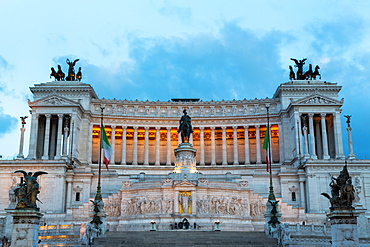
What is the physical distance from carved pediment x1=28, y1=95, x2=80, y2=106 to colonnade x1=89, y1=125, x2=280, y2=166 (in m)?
7.22

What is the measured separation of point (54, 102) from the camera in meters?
82.9

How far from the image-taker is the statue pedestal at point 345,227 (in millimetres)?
29312

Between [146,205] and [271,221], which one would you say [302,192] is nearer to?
[146,205]

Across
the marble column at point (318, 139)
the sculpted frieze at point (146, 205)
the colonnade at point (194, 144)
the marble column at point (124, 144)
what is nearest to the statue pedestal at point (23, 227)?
the sculpted frieze at point (146, 205)

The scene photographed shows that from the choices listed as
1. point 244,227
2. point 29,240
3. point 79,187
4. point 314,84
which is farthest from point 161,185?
point 314,84

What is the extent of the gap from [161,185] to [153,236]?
17883mm

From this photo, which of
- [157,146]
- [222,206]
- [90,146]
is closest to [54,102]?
[90,146]

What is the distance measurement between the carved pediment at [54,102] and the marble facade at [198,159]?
6.7 inches

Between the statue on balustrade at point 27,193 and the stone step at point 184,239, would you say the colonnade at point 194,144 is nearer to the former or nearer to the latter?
the stone step at point 184,239

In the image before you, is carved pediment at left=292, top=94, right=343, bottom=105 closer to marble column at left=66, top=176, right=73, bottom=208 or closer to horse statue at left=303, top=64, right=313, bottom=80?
horse statue at left=303, top=64, right=313, bottom=80

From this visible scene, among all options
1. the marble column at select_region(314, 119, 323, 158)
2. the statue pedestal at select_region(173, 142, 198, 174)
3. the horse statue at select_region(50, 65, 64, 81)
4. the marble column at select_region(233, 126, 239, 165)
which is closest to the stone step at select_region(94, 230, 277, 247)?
the statue pedestal at select_region(173, 142, 198, 174)

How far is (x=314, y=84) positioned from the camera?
8706 cm

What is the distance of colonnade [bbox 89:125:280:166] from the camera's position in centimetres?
8762

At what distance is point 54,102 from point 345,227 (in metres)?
63.0
